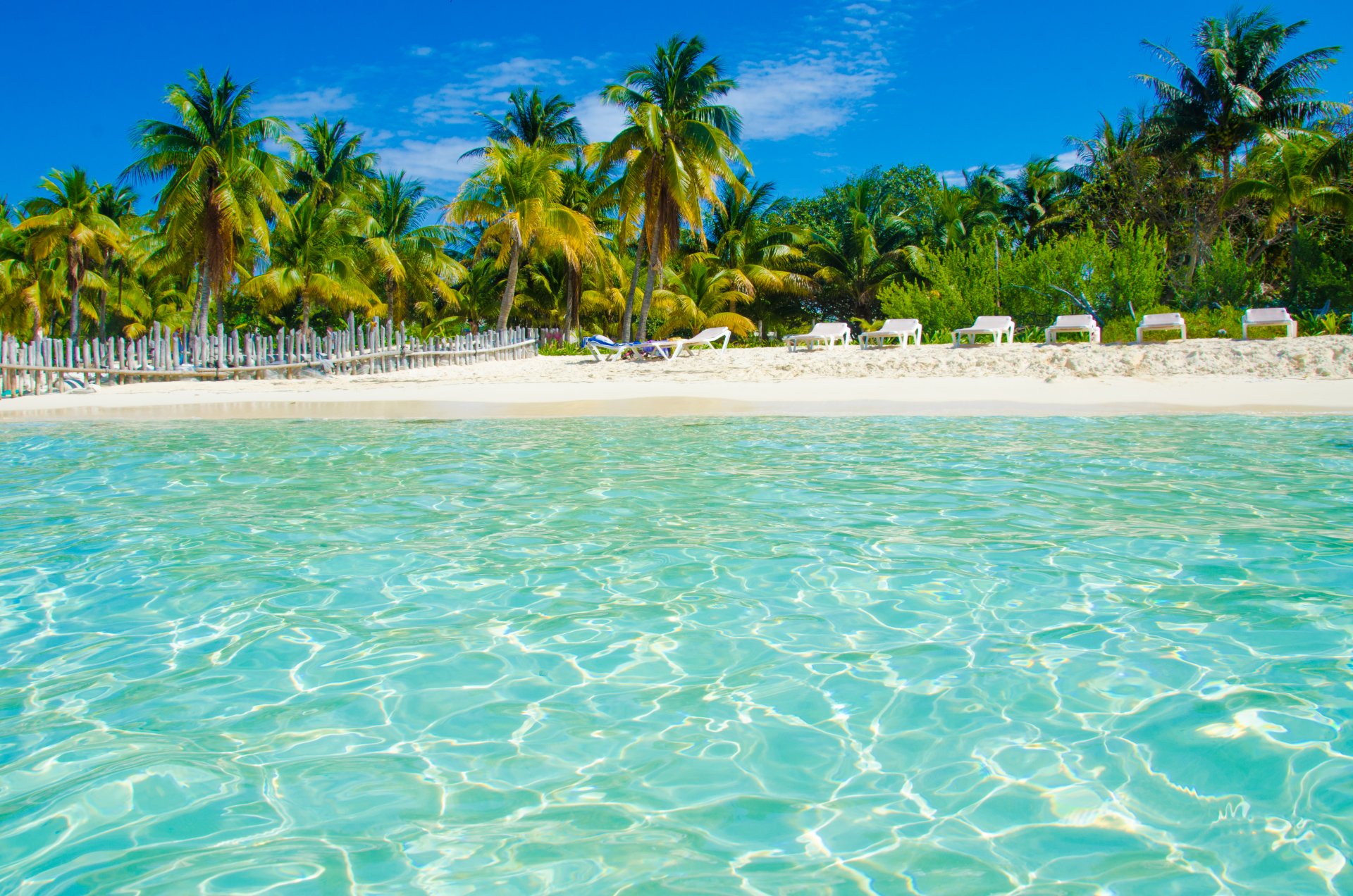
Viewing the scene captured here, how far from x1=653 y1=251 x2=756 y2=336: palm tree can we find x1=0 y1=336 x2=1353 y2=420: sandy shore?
11.5m

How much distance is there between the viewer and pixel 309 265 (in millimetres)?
27250

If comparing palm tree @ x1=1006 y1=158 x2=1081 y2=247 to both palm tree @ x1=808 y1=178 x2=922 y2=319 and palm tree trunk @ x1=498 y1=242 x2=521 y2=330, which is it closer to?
palm tree @ x1=808 y1=178 x2=922 y2=319

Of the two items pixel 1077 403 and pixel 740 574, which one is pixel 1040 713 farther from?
pixel 1077 403

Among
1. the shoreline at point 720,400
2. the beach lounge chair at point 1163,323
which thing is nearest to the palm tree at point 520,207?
the shoreline at point 720,400

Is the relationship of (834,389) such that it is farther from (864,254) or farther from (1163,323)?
(864,254)

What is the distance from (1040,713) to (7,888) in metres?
2.81

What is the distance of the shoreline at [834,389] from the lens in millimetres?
12578

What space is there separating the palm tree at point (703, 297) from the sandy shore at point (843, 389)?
11.5 metres

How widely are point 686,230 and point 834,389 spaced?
22.5 metres

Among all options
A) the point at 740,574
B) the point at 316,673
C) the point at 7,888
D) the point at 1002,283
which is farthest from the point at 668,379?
the point at 7,888

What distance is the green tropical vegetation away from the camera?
22531 mm

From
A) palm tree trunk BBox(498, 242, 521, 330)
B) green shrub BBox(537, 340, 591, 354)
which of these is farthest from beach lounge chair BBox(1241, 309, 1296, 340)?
palm tree trunk BBox(498, 242, 521, 330)

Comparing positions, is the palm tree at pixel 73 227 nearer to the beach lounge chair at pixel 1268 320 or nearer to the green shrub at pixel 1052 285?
the green shrub at pixel 1052 285

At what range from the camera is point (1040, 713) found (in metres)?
2.88
